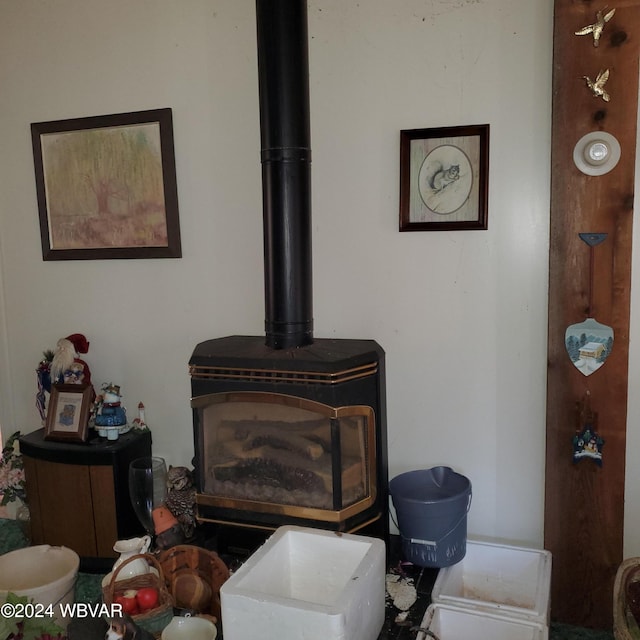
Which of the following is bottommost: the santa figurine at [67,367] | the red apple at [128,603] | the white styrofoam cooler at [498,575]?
the white styrofoam cooler at [498,575]

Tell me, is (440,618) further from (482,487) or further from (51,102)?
(51,102)

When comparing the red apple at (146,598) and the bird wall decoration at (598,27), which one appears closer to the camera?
the red apple at (146,598)

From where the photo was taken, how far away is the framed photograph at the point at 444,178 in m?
2.12

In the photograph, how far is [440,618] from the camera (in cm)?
182

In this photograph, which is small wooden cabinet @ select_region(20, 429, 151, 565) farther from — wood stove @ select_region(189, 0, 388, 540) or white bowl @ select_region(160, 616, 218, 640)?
white bowl @ select_region(160, 616, 218, 640)

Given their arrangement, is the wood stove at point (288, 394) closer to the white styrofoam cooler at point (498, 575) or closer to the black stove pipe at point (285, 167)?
the black stove pipe at point (285, 167)

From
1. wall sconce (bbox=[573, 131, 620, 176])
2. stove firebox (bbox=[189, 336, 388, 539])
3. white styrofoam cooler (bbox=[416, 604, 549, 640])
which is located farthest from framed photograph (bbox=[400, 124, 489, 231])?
white styrofoam cooler (bbox=[416, 604, 549, 640])

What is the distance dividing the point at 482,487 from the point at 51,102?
233 cm

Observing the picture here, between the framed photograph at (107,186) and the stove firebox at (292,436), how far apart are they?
26.8 inches

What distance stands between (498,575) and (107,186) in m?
2.10

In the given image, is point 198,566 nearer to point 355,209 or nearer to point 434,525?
point 434,525

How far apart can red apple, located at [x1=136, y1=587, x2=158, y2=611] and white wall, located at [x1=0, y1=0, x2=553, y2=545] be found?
948 millimetres

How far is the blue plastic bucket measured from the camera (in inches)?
78.9

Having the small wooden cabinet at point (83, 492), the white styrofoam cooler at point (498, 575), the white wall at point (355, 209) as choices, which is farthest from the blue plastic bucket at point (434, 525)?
the small wooden cabinet at point (83, 492)
